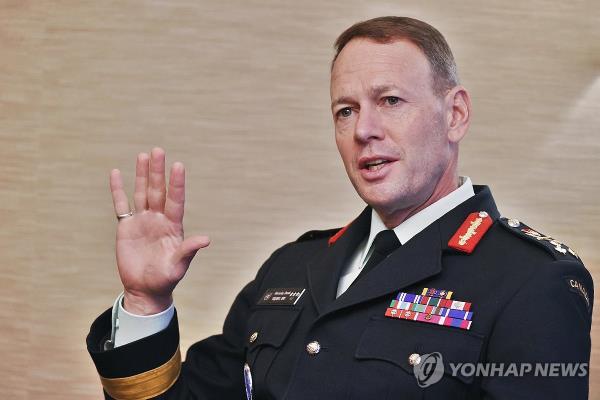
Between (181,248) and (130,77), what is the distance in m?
1.38

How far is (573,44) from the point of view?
2.95 m

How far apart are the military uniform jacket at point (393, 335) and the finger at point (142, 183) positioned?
0.27 m

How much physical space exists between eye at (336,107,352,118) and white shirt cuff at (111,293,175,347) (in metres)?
0.55

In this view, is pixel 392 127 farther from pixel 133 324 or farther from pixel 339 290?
pixel 133 324

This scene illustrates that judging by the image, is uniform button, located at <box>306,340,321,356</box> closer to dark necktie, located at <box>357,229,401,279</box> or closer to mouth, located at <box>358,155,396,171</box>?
dark necktie, located at <box>357,229,401,279</box>

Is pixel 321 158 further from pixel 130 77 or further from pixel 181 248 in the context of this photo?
pixel 181 248

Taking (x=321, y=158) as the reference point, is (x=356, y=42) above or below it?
above

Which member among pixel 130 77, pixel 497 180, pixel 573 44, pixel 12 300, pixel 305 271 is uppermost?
pixel 573 44

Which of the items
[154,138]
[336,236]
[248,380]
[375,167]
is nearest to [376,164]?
[375,167]

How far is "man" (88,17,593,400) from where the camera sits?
5.36 ft

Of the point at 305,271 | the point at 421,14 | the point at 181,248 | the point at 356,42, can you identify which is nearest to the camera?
the point at 181,248

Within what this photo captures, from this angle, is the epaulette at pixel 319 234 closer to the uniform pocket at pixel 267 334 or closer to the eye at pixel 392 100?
the uniform pocket at pixel 267 334

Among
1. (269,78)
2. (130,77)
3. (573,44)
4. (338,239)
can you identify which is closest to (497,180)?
(573,44)

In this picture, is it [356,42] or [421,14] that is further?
[421,14]
